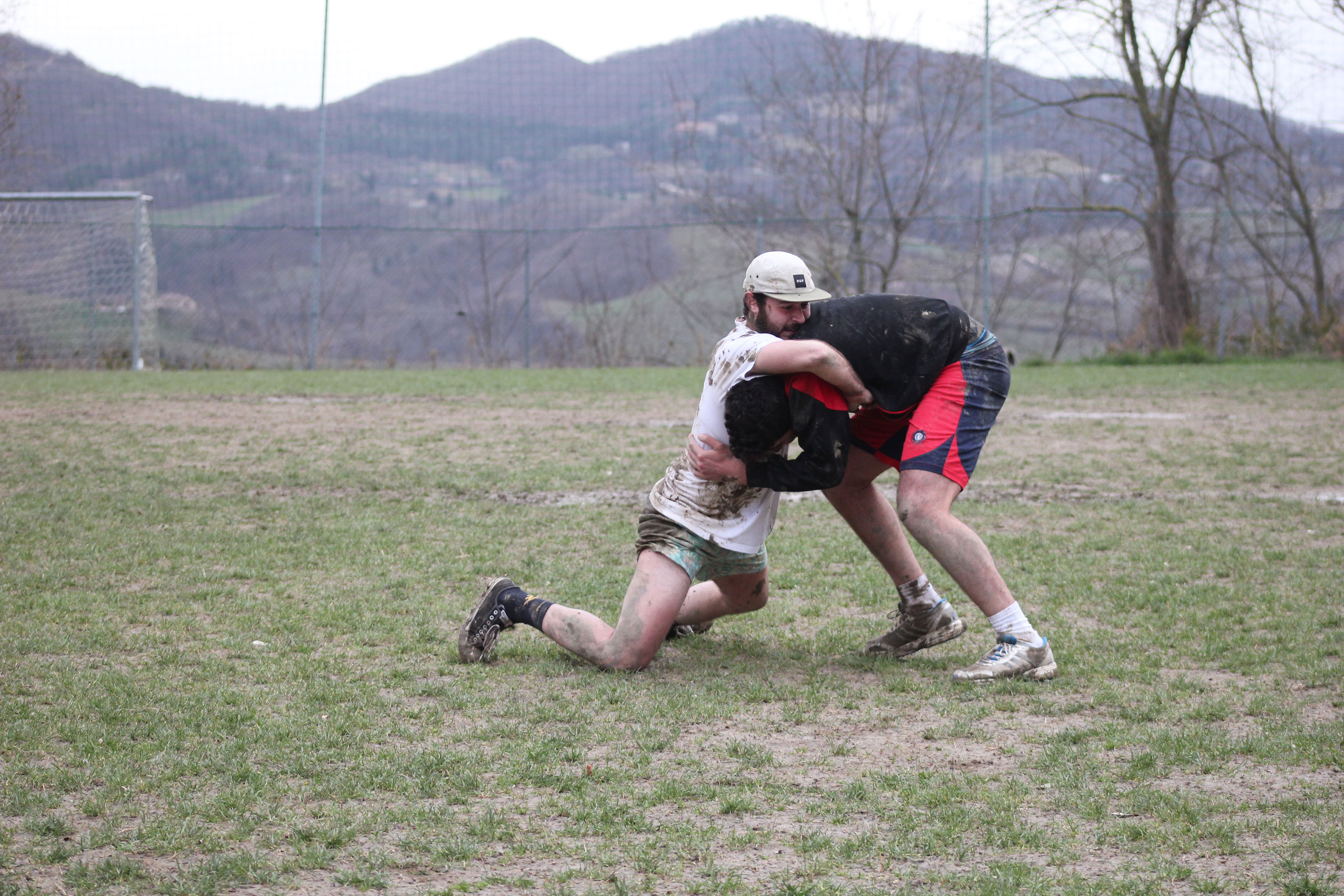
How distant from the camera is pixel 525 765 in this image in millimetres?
3211

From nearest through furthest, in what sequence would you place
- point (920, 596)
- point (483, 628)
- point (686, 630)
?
point (483, 628)
point (920, 596)
point (686, 630)

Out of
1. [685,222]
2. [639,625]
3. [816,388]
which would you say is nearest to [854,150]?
[685,222]

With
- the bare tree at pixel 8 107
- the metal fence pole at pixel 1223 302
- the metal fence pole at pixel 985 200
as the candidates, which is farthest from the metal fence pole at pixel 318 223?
the metal fence pole at pixel 1223 302

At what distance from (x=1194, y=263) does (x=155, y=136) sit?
20856 mm

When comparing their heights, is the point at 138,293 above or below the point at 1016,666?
above

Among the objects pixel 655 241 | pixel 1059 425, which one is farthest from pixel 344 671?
pixel 655 241

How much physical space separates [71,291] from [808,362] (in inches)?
728

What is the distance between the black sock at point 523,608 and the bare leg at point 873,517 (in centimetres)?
115

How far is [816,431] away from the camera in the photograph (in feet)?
13.1

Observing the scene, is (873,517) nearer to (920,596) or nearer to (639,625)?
(920,596)

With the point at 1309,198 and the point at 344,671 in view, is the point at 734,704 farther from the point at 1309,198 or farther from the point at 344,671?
the point at 1309,198

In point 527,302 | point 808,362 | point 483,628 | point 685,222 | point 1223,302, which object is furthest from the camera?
point 685,222

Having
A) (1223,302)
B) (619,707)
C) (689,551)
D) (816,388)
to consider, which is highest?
(1223,302)

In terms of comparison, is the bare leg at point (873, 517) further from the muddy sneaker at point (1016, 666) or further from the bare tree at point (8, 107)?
the bare tree at point (8, 107)
